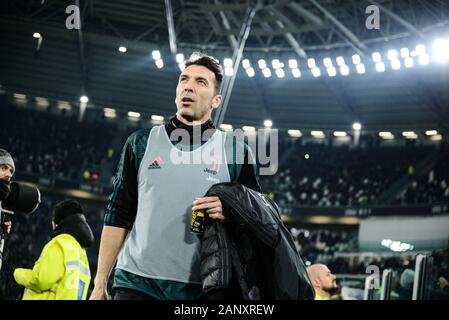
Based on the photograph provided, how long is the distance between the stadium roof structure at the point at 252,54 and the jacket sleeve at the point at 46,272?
16.0 meters

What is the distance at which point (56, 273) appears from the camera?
482cm

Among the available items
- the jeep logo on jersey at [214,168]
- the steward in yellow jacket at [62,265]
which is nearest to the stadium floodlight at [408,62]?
the steward in yellow jacket at [62,265]

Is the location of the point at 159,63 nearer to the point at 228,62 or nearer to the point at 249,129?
the point at 228,62

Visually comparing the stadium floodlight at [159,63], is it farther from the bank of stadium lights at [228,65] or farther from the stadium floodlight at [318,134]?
A: the stadium floodlight at [318,134]

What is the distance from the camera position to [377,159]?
27938 millimetres

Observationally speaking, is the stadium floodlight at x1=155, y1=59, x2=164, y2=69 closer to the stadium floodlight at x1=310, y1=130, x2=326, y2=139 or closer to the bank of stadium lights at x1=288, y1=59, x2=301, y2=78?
the bank of stadium lights at x1=288, y1=59, x2=301, y2=78

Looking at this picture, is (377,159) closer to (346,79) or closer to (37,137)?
(346,79)

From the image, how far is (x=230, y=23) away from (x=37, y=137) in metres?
10.8

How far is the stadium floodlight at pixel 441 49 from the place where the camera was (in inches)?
774

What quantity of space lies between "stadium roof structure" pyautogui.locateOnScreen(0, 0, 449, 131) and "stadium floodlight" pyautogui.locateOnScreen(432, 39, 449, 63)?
9.2 inches

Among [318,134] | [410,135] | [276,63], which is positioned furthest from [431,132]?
[276,63]

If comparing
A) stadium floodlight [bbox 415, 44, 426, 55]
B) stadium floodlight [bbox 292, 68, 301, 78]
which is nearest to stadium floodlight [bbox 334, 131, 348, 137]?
stadium floodlight [bbox 292, 68, 301, 78]

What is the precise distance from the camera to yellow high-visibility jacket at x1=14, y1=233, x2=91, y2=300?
15.8ft
